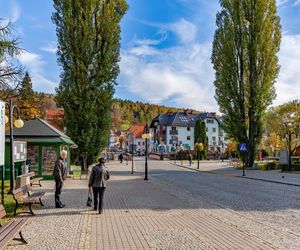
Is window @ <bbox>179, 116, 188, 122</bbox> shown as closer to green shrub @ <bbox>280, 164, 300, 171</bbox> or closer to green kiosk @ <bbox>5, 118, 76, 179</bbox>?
green shrub @ <bbox>280, 164, 300, 171</bbox>

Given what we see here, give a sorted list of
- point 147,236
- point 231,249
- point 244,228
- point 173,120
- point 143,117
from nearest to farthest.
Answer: point 231,249 → point 147,236 → point 244,228 → point 173,120 → point 143,117

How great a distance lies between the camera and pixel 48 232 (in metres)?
8.82

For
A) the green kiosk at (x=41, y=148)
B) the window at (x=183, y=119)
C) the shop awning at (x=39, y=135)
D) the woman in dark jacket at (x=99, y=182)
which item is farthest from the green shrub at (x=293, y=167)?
the window at (x=183, y=119)

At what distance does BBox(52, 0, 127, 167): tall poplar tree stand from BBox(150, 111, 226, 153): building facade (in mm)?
69646

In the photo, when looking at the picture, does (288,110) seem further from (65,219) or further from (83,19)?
(65,219)

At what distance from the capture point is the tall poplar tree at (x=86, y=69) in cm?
3247

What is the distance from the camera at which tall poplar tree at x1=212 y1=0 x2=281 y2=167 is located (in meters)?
41.2

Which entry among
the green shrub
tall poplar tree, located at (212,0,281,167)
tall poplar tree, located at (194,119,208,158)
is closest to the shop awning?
the green shrub

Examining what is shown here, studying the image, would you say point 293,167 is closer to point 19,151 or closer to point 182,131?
point 19,151

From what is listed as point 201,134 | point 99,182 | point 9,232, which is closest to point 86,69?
point 99,182

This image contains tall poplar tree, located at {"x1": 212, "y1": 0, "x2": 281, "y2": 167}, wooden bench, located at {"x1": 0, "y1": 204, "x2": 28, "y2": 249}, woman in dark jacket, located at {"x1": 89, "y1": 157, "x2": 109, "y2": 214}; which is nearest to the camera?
wooden bench, located at {"x1": 0, "y1": 204, "x2": 28, "y2": 249}

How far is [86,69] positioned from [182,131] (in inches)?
3021

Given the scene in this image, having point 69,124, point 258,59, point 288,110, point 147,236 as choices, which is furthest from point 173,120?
point 147,236

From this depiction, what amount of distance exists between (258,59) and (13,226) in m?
38.2
